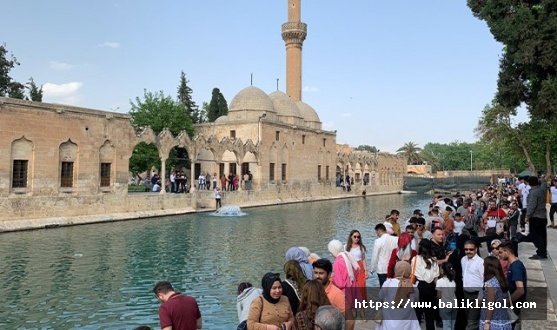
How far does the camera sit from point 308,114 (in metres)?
42.8

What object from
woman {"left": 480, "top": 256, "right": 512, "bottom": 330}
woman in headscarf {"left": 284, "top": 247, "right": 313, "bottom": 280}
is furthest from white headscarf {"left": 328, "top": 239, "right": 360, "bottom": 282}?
woman {"left": 480, "top": 256, "right": 512, "bottom": 330}

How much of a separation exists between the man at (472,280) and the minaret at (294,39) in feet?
125

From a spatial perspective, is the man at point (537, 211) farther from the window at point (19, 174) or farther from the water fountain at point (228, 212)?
the window at point (19, 174)

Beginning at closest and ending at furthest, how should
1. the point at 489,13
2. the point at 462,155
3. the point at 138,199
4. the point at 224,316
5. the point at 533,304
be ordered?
the point at 533,304 < the point at 224,316 < the point at 489,13 < the point at 138,199 < the point at 462,155

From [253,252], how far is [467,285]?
763 centimetres

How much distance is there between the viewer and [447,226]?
24.7 ft

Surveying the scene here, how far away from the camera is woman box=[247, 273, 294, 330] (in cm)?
338

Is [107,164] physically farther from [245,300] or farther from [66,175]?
[245,300]

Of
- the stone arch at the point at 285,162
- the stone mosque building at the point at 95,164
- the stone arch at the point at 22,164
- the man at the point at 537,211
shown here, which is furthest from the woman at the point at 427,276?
the stone arch at the point at 285,162

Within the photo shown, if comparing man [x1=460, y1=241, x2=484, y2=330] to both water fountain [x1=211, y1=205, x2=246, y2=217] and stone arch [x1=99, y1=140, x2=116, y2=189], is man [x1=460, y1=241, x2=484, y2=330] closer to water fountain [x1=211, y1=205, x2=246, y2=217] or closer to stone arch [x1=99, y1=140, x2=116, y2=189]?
water fountain [x1=211, y1=205, x2=246, y2=217]

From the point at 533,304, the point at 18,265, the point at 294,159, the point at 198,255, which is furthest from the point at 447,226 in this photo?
the point at 294,159

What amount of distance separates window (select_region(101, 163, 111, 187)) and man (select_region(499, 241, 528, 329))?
18.1 m

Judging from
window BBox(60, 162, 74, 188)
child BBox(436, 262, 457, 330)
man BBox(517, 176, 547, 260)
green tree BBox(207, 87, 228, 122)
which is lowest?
child BBox(436, 262, 457, 330)

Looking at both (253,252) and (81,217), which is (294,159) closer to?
(81,217)
